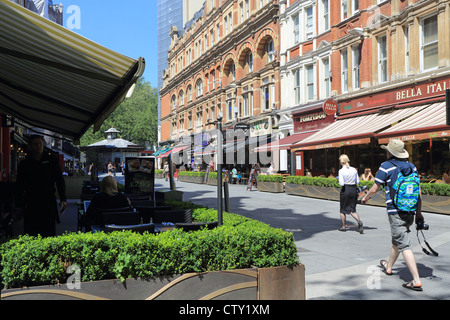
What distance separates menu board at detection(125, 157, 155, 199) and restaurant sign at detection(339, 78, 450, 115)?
11.5 metres

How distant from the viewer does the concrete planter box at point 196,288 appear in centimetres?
352

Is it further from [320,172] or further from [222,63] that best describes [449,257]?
[222,63]

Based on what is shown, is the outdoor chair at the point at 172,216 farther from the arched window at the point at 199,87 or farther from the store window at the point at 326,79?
the arched window at the point at 199,87

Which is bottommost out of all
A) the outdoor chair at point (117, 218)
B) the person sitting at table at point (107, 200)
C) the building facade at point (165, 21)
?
the outdoor chair at point (117, 218)

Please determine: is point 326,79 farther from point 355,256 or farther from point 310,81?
point 355,256

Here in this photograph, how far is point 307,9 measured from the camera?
27.2 meters

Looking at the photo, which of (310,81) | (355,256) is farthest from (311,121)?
(355,256)

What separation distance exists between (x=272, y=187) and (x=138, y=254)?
19.3 m

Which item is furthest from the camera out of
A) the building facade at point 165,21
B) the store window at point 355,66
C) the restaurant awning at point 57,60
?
the building facade at point 165,21

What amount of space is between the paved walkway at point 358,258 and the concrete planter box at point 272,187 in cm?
936

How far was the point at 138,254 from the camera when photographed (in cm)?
382

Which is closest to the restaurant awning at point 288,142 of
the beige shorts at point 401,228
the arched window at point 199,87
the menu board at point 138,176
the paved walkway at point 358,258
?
the paved walkway at point 358,258
